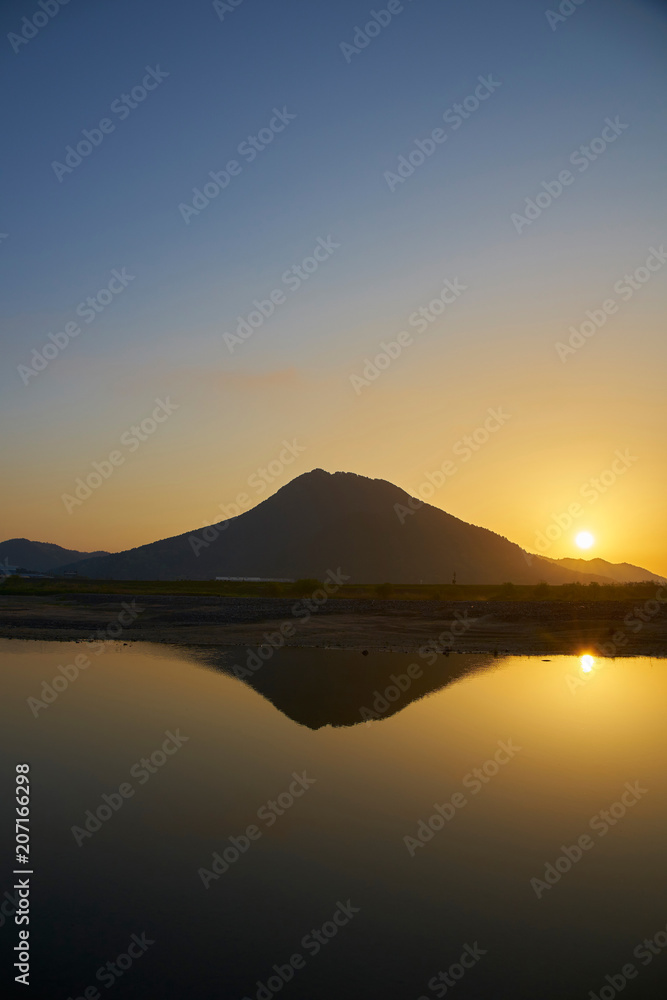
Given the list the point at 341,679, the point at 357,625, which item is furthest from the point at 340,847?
the point at 357,625

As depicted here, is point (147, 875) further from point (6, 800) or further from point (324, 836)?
point (6, 800)

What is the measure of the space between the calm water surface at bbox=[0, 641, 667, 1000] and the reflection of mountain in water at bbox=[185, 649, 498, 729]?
0.38 m

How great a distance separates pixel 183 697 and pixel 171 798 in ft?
38.5

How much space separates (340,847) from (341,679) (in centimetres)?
1954

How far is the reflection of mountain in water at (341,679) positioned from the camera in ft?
84.8

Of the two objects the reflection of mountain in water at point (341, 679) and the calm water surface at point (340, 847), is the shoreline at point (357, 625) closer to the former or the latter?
the reflection of mountain in water at point (341, 679)

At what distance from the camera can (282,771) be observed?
59.2ft

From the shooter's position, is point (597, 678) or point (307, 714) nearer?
point (307, 714)

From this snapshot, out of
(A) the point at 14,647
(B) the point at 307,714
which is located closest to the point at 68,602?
(A) the point at 14,647

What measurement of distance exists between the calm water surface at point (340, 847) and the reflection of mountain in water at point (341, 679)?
1.25 feet

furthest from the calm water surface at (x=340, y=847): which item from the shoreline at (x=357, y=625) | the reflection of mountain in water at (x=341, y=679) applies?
the shoreline at (x=357, y=625)

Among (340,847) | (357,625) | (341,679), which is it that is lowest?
(340,847)

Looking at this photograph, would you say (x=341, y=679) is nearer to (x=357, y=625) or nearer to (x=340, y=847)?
(x=340, y=847)

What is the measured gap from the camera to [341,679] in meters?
32.7
